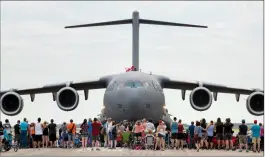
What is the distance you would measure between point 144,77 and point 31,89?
6.20 m

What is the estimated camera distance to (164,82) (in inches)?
912

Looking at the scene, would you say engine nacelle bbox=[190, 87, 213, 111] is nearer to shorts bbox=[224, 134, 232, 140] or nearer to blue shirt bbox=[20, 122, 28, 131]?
shorts bbox=[224, 134, 232, 140]

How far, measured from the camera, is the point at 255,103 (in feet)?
70.8

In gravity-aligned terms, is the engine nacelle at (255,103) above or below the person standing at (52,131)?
above

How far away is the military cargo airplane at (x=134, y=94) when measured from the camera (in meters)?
18.5

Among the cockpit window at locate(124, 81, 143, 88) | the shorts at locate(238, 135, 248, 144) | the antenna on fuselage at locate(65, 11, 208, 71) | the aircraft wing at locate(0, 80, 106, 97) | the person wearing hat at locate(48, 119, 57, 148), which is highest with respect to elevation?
the antenna on fuselage at locate(65, 11, 208, 71)

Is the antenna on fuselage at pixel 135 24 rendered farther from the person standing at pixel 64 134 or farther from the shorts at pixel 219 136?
the shorts at pixel 219 136

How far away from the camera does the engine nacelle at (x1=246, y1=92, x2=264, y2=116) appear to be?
21.3 m

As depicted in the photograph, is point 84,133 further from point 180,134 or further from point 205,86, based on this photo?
point 205,86

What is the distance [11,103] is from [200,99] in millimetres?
7975

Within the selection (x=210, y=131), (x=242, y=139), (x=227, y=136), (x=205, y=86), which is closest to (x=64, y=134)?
(x=210, y=131)

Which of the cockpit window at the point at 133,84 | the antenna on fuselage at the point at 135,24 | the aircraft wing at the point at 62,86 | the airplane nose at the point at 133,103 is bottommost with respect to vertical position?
the airplane nose at the point at 133,103

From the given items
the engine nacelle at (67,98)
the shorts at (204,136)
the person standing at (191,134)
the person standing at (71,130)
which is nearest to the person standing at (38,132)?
the person standing at (71,130)

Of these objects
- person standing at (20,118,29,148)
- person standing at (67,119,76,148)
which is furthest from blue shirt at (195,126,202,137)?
person standing at (20,118,29,148)
